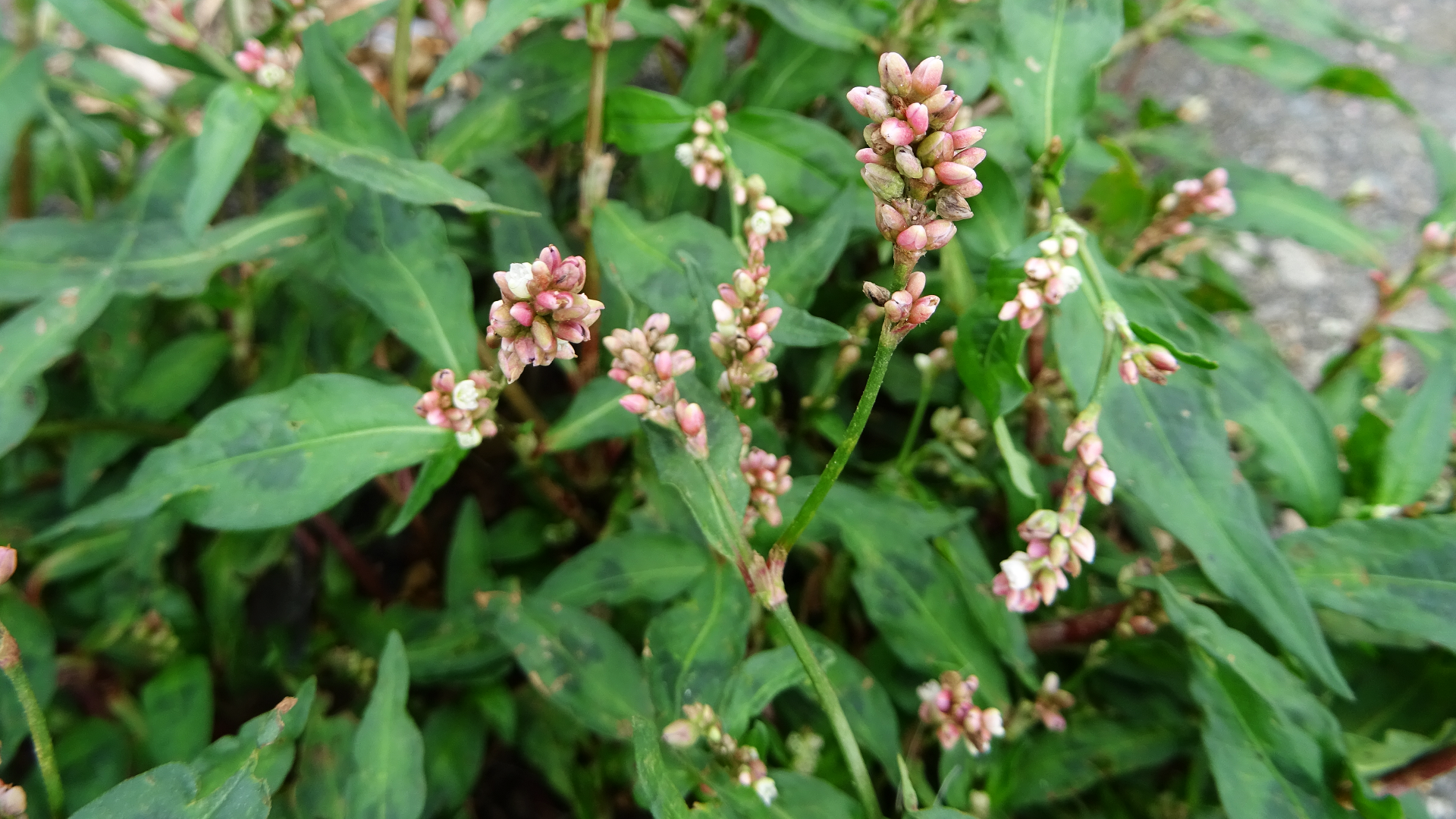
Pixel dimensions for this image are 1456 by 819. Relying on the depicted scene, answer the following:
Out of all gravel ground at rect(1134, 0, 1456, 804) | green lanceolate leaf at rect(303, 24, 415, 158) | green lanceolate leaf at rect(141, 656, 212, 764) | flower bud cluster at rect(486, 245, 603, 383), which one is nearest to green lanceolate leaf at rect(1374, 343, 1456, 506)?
gravel ground at rect(1134, 0, 1456, 804)

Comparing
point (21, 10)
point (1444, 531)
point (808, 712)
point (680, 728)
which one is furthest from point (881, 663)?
point (21, 10)

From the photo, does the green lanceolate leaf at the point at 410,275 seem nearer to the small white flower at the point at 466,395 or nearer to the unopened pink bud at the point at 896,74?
the small white flower at the point at 466,395

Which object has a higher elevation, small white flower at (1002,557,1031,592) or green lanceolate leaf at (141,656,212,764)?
small white flower at (1002,557,1031,592)

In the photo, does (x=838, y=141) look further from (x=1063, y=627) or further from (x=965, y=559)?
(x=1063, y=627)

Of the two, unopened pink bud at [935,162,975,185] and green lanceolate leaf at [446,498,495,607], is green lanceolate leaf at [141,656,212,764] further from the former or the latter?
unopened pink bud at [935,162,975,185]

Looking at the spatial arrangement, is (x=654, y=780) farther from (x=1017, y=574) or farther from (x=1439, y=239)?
(x=1439, y=239)

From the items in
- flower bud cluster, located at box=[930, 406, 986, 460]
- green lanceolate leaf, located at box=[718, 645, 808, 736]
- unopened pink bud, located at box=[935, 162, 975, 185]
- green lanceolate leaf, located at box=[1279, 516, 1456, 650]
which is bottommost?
green lanceolate leaf, located at box=[718, 645, 808, 736]
